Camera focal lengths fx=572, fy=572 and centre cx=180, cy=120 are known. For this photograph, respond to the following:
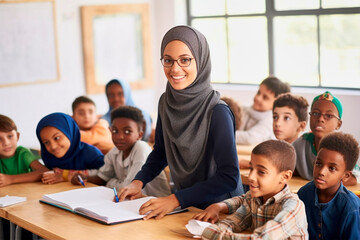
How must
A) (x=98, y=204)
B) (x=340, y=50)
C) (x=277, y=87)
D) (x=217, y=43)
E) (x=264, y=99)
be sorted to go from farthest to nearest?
(x=217, y=43)
(x=340, y=50)
(x=264, y=99)
(x=277, y=87)
(x=98, y=204)

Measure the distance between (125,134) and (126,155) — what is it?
14 centimetres

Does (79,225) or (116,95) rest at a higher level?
(116,95)

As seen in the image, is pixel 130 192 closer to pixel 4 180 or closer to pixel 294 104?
pixel 4 180

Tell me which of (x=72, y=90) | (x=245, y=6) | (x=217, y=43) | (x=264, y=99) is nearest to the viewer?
(x=264, y=99)

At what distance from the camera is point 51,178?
3391 mm

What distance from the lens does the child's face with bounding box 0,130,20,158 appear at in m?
3.70

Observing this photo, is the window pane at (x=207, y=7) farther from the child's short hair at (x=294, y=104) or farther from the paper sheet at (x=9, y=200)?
the paper sheet at (x=9, y=200)

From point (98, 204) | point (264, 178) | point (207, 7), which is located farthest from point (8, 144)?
point (207, 7)

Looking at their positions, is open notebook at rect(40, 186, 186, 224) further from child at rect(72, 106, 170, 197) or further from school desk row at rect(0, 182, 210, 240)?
child at rect(72, 106, 170, 197)

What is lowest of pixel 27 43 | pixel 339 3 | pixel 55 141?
pixel 55 141

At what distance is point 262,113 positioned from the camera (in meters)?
5.16

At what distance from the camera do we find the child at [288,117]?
390 centimetres

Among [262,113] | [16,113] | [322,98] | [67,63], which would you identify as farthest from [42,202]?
[67,63]

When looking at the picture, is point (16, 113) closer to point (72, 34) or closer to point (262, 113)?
point (72, 34)
